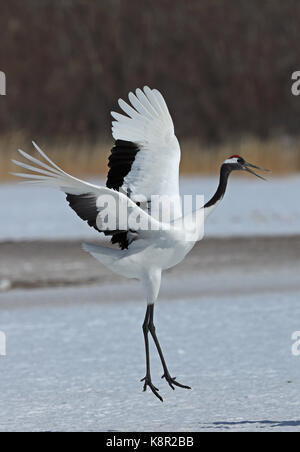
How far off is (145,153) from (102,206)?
0.65 m

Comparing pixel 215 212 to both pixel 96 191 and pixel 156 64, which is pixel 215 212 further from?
pixel 156 64

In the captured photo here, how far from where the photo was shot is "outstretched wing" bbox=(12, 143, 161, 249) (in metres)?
4.13

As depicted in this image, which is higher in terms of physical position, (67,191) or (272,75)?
(272,75)

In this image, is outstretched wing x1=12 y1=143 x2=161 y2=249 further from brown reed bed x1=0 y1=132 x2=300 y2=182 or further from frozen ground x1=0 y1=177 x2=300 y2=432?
brown reed bed x1=0 y1=132 x2=300 y2=182

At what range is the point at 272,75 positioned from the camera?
29.9 m

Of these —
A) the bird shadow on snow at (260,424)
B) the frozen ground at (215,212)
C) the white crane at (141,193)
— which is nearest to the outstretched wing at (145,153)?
the white crane at (141,193)

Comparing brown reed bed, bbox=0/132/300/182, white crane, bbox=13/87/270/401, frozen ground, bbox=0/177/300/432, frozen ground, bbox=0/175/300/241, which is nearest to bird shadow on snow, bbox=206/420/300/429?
frozen ground, bbox=0/177/300/432

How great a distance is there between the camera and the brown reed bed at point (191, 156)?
2064 cm

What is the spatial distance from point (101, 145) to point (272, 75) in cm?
755

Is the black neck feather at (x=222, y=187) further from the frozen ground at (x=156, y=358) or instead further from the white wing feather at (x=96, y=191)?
the frozen ground at (x=156, y=358)

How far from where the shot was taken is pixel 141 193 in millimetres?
4707

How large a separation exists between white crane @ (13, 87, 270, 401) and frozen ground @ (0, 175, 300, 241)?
8053 millimetres
